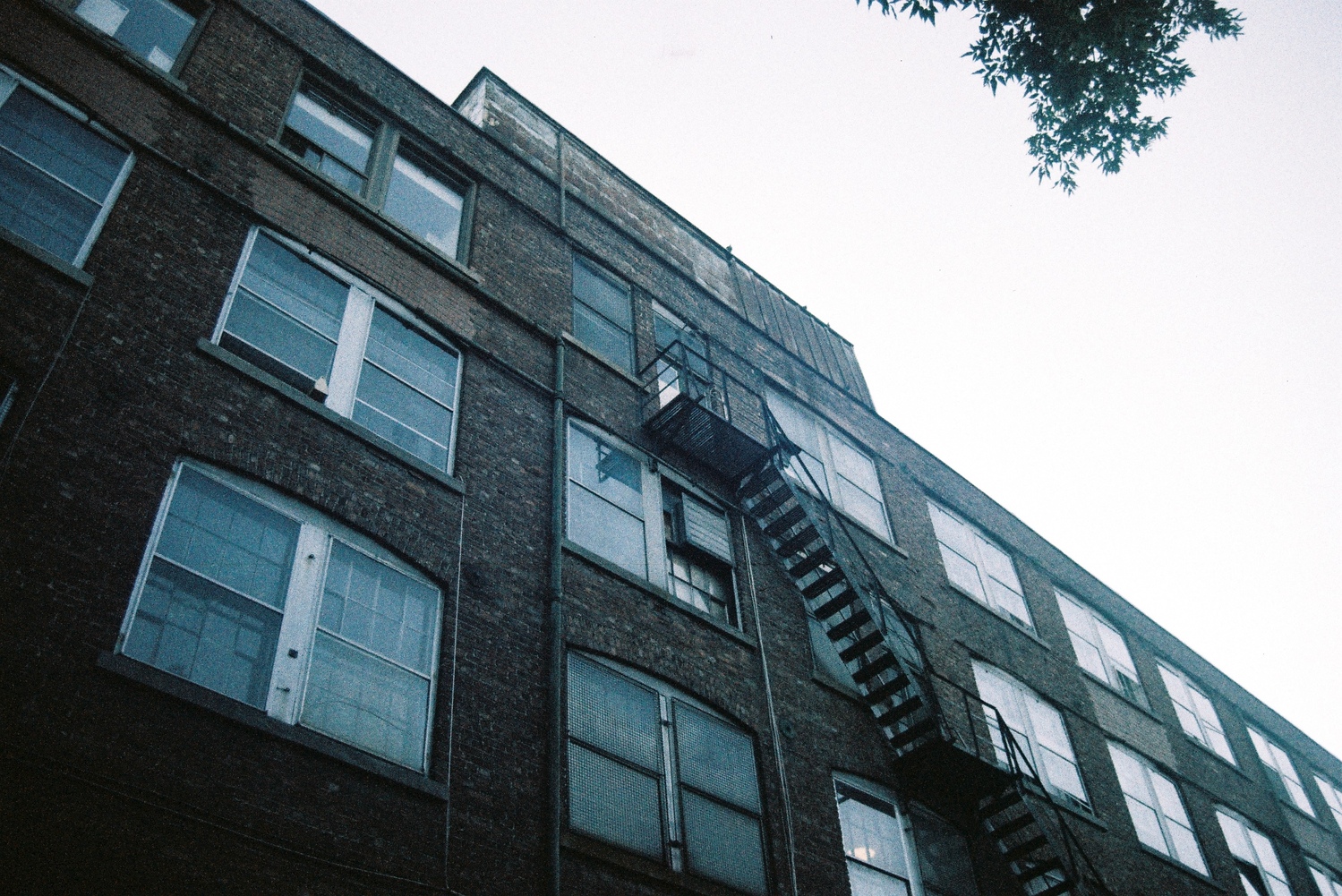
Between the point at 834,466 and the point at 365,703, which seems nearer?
the point at 365,703

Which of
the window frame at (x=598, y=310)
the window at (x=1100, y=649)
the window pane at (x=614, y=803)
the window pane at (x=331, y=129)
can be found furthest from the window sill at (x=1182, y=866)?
the window pane at (x=331, y=129)

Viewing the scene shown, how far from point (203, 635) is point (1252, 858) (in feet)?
66.7

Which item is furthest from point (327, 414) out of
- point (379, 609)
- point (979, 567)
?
point (979, 567)

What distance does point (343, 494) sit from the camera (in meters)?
9.07

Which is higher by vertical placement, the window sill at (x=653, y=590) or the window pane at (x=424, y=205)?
the window pane at (x=424, y=205)

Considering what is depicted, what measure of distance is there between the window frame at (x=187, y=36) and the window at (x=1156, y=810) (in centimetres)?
1726

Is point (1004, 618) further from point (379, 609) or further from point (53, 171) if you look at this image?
point (53, 171)

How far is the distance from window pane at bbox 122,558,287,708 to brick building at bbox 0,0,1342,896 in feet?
0.10

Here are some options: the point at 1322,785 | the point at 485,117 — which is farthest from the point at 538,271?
the point at 1322,785

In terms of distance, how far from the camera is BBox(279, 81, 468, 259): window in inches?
481

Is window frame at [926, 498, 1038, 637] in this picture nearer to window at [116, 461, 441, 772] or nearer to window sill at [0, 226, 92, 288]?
window at [116, 461, 441, 772]

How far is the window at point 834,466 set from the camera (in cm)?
1689

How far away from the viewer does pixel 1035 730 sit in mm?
16641

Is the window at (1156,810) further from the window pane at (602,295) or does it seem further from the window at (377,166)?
the window at (377,166)
